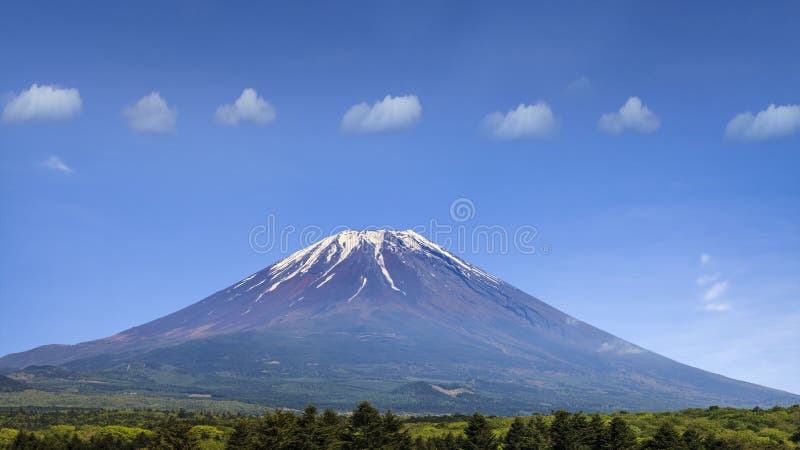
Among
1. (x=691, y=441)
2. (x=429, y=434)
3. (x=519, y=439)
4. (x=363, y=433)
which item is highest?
(x=691, y=441)

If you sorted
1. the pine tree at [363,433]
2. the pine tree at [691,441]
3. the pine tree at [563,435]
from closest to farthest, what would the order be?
the pine tree at [363,433], the pine tree at [691,441], the pine tree at [563,435]

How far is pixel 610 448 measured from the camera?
85.8m

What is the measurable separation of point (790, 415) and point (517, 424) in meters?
46.8

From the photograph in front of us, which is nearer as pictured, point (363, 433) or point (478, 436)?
point (363, 433)

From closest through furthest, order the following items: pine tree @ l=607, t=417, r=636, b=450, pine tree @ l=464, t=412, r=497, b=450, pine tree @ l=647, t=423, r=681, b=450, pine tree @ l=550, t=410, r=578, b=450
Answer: pine tree @ l=647, t=423, r=681, b=450 < pine tree @ l=464, t=412, r=497, b=450 < pine tree @ l=607, t=417, r=636, b=450 < pine tree @ l=550, t=410, r=578, b=450

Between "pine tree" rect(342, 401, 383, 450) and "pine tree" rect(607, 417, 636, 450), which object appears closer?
"pine tree" rect(342, 401, 383, 450)

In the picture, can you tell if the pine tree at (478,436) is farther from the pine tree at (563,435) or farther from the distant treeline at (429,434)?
the pine tree at (563,435)

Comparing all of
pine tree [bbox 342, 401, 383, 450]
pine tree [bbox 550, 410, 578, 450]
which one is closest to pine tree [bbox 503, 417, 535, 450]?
pine tree [bbox 550, 410, 578, 450]

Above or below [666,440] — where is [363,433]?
below

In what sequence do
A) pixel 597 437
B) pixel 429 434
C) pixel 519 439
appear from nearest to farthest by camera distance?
pixel 519 439, pixel 597 437, pixel 429 434

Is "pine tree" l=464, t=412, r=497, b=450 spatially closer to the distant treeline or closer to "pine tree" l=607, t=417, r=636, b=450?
the distant treeline

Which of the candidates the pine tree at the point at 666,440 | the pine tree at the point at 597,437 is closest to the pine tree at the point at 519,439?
the pine tree at the point at 597,437

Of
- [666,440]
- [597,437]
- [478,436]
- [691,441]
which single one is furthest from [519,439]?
[691,441]

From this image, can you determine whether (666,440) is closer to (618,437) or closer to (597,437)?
(618,437)
